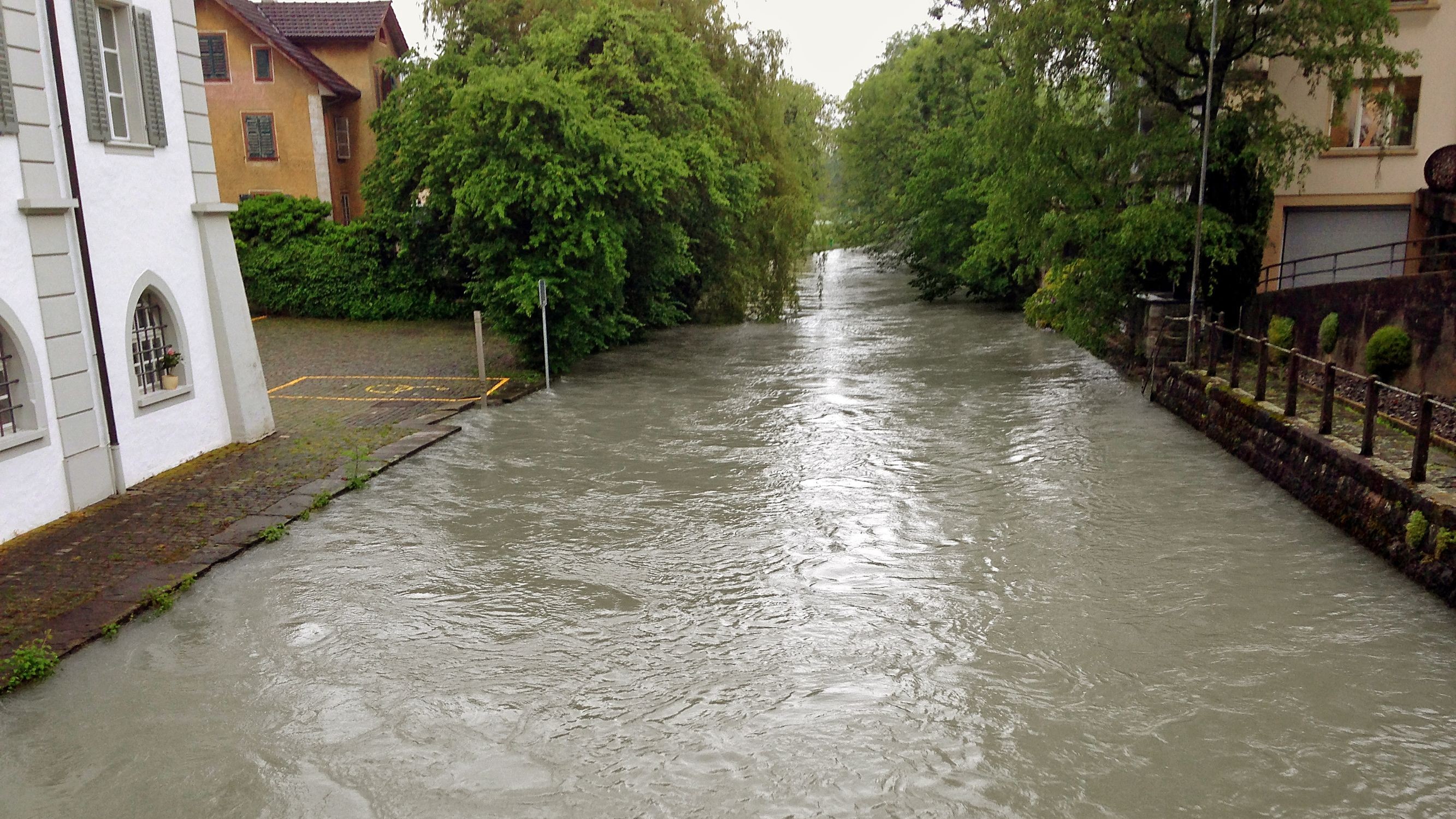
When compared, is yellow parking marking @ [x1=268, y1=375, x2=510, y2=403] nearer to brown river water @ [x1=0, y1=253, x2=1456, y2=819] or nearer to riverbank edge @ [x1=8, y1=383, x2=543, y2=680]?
riverbank edge @ [x1=8, y1=383, x2=543, y2=680]

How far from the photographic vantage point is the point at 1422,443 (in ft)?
34.7

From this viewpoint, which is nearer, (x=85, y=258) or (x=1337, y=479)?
(x=1337, y=479)

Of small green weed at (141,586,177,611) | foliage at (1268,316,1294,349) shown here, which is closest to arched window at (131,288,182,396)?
small green weed at (141,586,177,611)

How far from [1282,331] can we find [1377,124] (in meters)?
6.05

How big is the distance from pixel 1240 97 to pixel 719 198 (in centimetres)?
1036

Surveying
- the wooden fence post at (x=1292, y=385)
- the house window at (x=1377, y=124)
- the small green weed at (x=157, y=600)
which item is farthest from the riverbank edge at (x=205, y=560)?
the house window at (x=1377, y=124)

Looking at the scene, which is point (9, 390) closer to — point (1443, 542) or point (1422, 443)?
point (1443, 542)

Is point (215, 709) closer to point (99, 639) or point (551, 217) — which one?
point (99, 639)

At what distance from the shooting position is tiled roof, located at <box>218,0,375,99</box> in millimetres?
34875

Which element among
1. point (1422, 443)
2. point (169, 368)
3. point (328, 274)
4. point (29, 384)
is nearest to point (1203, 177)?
point (1422, 443)

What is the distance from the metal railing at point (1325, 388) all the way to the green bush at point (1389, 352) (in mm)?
246

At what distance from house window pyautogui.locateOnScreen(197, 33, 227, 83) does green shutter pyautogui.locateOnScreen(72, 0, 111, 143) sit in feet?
83.2

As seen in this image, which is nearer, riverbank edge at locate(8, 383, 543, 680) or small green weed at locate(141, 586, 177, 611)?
riverbank edge at locate(8, 383, 543, 680)

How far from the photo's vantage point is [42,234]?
39.1 feet
